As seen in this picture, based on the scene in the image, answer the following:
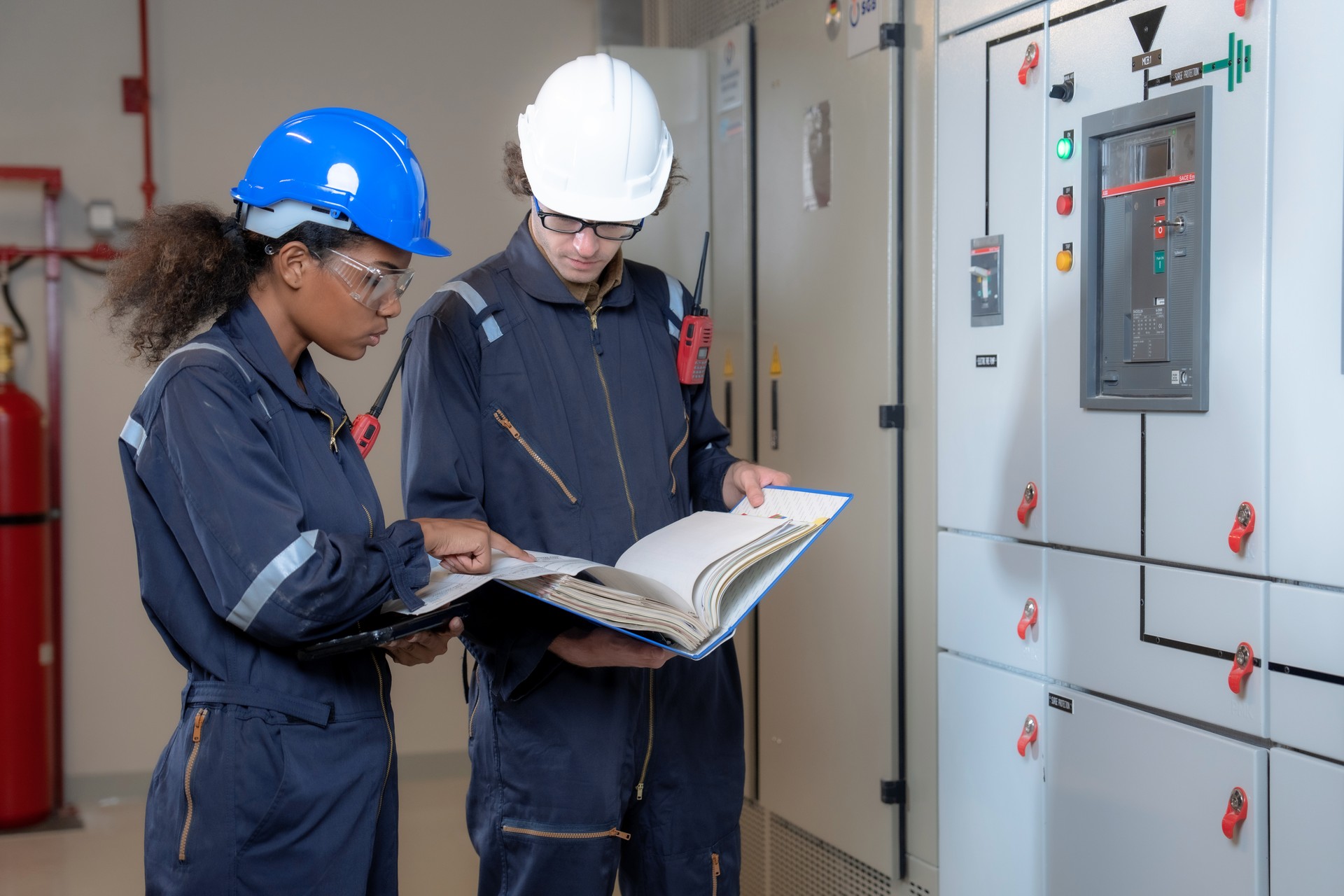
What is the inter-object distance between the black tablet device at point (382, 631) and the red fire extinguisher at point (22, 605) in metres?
2.89

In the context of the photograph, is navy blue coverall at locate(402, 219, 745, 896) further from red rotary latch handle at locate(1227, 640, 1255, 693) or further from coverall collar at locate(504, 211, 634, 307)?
red rotary latch handle at locate(1227, 640, 1255, 693)

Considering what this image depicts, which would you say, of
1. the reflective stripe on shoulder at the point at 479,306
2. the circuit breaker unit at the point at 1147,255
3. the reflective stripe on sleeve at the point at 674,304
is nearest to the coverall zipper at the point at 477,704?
the reflective stripe on shoulder at the point at 479,306

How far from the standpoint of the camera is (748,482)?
1.87 meters

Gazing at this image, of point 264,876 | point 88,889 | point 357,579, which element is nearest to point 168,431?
point 357,579

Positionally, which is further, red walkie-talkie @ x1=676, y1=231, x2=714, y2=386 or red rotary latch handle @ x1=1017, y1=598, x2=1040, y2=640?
red rotary latch handle @ x1=1017, y1=598, x2=1040, y2=640

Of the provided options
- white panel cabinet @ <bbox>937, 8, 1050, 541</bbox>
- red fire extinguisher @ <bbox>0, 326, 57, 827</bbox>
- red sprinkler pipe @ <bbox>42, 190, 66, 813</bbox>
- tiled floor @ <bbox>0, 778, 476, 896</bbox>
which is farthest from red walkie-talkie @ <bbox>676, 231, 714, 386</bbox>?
red sprinkler pipe @ <bbox>42, 190, 66, 813</bbox>

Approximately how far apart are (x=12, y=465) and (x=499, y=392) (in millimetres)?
2702

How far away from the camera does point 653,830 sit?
188cm

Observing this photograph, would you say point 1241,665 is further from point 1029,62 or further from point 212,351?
point 212,351

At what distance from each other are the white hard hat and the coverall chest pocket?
35 cm

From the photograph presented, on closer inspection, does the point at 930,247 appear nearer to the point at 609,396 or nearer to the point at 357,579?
the point at 609,396

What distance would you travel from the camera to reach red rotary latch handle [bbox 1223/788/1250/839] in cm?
184

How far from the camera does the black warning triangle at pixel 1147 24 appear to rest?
6.30 feet

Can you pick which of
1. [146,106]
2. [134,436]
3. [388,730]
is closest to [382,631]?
[388,730]
